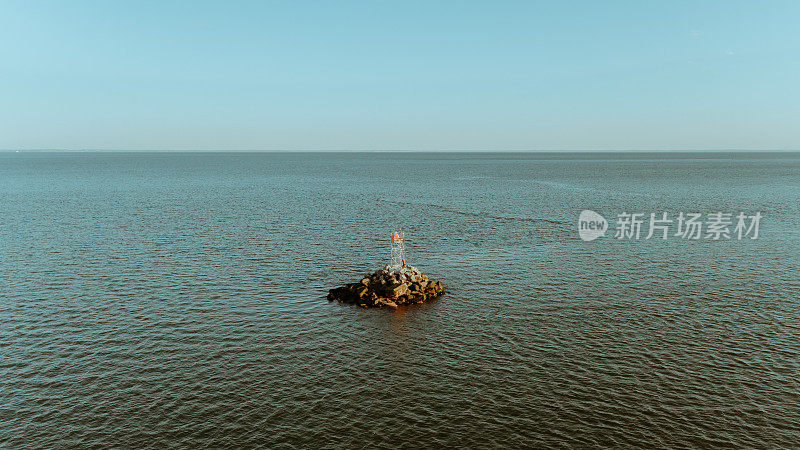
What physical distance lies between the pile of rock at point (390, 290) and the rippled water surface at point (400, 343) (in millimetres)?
2017

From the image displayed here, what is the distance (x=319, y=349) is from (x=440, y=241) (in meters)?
46.5

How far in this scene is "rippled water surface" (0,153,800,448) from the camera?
32469 mm

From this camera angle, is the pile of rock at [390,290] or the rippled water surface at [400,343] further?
the pile of rock at [390,290]

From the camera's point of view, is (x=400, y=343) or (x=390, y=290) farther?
(x=390, y=290)

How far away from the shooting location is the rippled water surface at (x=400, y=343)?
3247 cm

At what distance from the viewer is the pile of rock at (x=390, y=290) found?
184 ft

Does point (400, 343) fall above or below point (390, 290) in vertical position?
below

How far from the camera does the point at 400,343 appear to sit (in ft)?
150

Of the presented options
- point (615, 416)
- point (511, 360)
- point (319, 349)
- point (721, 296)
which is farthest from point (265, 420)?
point (721, 296)

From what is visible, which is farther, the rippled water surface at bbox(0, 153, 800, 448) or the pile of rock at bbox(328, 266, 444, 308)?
the pile of rock at bbox(328, 266, 444, 308)

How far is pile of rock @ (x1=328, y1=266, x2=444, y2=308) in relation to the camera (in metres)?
56.0

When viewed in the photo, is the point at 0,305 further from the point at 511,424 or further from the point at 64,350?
the point at 511,424

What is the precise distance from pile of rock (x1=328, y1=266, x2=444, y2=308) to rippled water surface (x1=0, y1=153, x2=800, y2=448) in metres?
2.02

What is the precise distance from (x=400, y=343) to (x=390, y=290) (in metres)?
11.5
